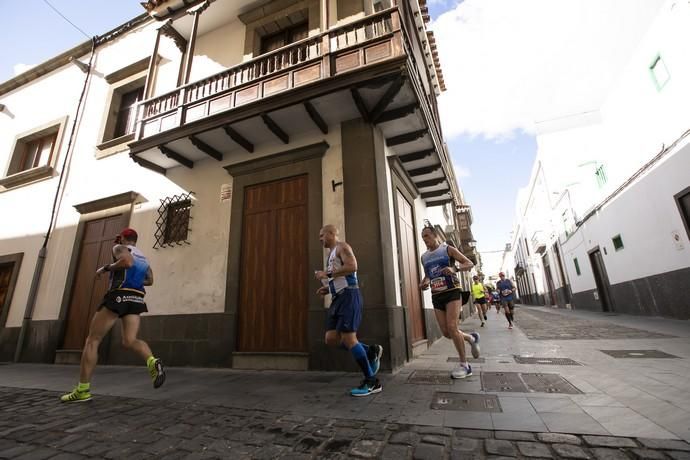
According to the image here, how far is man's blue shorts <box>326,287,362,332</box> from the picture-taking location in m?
3.41

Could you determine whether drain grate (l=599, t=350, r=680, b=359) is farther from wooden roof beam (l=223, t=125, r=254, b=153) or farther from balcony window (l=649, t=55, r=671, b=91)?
balcony window (l=649, t=55, r=671, b=91)

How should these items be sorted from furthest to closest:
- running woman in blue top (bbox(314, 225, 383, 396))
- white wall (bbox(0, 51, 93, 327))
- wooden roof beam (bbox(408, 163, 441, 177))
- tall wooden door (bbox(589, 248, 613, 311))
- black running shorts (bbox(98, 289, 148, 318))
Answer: tall wooden door (bbox(589, 248, 613, 311)), white wall (bbox(0, 51, 93, 327)), wooden roof beam (bbox(408, 163, 441, 177)), black running shorts (bbox(98, 289, 148, 318)), running woman in blue top (bbox(314, 225, 383, 396))

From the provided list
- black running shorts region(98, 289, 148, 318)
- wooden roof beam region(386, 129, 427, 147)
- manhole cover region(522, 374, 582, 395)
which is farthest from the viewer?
wooden roof beam region(386, 129, 427, 147)

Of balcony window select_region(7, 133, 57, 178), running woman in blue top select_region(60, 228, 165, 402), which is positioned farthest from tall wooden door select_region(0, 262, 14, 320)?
running woman in blue top select_region(60, 228, 165, 402)

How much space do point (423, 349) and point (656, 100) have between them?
9528mm

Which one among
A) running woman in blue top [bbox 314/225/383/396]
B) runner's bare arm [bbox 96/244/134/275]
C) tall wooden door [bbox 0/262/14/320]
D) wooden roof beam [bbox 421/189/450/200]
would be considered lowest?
running woman in blue top [bbox 314/225/383/396]

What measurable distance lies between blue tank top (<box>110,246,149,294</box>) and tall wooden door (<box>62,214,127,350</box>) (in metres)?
4.02

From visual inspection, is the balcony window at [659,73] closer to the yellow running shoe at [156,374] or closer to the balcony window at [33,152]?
the yellow running shoe at [156,374]

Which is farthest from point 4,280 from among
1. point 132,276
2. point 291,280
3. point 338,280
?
point 338,280

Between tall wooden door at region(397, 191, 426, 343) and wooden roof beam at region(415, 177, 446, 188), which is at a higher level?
wooden roof beam at region(415, 177, 446, 188)

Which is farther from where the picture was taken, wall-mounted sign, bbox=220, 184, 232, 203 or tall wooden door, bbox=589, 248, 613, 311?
tall wooden door, bbox=589, 248, 613, 311

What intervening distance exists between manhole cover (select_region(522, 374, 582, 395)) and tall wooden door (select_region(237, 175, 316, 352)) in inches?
125

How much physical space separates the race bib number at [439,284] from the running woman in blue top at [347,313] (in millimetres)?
1067

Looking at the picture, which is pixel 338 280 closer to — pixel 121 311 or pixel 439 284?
pixel 439 284
